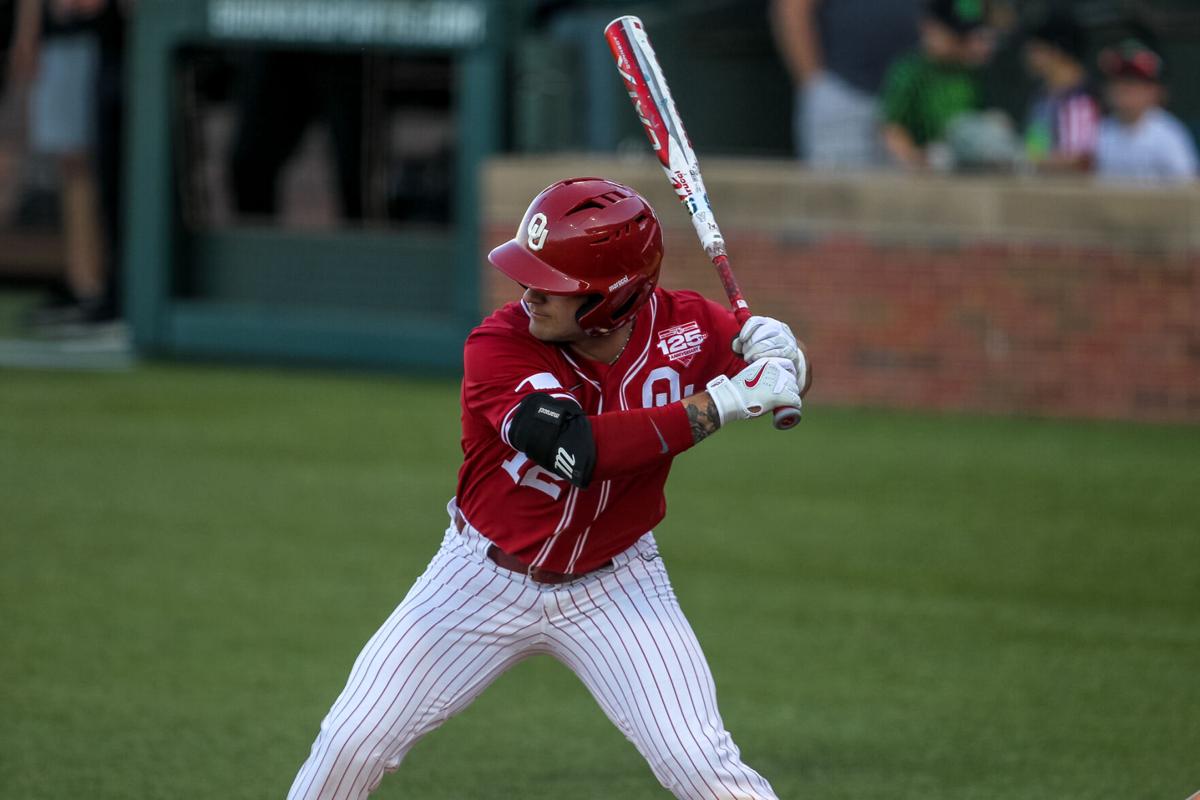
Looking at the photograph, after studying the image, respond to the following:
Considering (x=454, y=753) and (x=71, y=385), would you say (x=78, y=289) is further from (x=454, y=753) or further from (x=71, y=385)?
(x=454, y=753)

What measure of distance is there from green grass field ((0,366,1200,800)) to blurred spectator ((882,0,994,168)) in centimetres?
165

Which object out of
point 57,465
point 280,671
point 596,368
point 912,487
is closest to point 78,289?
point 57,465

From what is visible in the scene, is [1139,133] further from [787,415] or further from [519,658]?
[519,658]

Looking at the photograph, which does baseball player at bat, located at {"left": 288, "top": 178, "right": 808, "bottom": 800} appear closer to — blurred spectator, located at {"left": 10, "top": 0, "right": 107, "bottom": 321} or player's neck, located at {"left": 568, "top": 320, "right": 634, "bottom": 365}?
player's neck, located at {"left": 568, "top": 320, "right": 634, "bottom": 365}

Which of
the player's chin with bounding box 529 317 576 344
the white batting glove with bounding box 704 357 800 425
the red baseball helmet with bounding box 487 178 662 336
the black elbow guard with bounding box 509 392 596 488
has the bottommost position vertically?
the black elbow guard with bounding box 509 392 596 488

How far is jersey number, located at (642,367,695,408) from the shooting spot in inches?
157

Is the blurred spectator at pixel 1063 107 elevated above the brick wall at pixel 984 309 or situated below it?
above

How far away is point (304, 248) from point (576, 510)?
8249mm

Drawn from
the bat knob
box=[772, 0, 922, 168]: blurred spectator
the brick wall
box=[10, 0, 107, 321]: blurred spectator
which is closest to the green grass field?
the brick wall

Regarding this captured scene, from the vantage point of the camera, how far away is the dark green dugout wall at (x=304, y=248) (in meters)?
11.3

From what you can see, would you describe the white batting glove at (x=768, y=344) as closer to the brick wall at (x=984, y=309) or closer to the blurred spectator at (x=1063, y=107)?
the brick wall at (x=984, y=309)

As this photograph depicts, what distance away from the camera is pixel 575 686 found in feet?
19.9

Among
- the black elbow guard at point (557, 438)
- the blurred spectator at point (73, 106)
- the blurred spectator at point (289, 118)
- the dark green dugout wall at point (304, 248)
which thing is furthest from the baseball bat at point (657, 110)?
the blurred spectator at point (73, 106)

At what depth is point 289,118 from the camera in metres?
12.1
